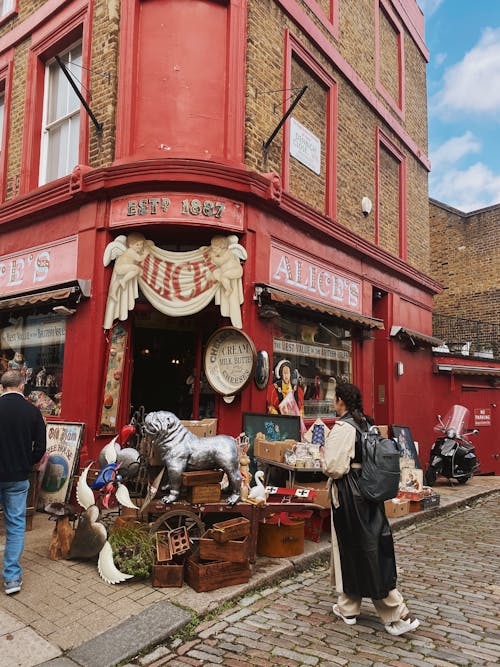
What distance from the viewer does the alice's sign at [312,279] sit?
8.40 meters

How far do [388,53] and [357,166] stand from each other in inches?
163

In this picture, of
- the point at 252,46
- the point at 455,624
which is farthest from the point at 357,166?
the point at 455,624

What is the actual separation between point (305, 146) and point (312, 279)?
245 centimetres

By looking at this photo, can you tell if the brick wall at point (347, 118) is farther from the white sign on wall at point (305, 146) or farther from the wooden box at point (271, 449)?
the wooden box at point (271, 449)

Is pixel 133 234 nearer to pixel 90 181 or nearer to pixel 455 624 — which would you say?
pixel 90 181

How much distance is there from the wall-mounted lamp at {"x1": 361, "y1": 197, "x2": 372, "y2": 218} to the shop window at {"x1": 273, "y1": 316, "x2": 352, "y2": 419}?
2.77 m

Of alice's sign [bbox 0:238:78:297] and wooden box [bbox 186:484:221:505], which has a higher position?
alice's sign [bbox 0:238:78:297]

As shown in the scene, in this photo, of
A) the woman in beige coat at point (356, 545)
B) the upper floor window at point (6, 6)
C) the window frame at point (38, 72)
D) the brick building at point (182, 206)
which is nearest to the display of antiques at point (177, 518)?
the woman in beige coat at point (356, 545)

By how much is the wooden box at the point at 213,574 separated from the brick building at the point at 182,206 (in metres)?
2.84

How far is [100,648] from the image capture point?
3672 millimetres

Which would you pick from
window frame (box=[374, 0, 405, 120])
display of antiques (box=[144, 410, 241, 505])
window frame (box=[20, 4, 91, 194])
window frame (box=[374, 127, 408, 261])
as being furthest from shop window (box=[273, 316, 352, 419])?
window frame (box=[374, 0, 405, 120])

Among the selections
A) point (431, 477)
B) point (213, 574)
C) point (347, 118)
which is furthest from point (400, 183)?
point (213, 574)

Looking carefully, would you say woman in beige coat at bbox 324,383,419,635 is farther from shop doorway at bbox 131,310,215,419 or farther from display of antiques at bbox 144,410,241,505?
shop doorway at bbox 131,310,215,419

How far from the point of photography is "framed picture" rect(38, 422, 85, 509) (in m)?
6.95
